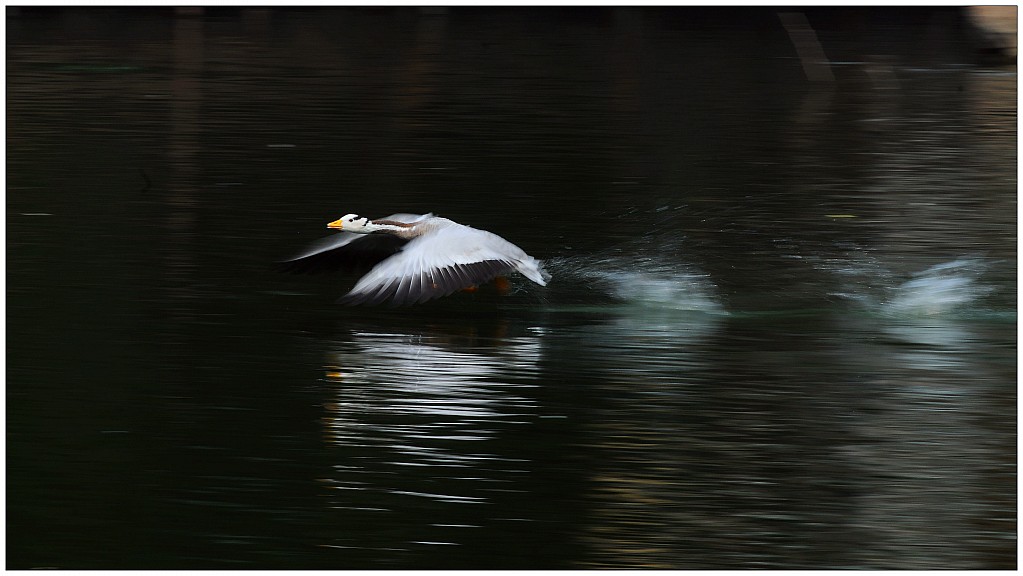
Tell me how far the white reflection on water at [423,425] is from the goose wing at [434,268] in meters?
0.28

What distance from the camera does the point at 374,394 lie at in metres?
6.70

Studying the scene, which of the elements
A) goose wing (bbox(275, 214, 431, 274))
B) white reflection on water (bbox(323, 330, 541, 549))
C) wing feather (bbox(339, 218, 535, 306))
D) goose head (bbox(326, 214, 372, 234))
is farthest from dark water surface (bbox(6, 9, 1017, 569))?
goose head (bbox(326, 214, 372, 234))

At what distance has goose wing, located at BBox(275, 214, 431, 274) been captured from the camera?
27.2ft

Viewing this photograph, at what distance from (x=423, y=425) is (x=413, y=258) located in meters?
1.42

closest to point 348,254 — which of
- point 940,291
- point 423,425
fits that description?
point 423,425

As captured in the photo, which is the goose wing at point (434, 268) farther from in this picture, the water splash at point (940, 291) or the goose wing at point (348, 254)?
the water splash at point (940, 291)

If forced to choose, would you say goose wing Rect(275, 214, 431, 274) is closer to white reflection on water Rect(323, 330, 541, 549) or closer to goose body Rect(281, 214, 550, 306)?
goose body Rect(281, 214, 550, 306)

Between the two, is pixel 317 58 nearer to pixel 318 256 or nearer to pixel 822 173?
pixel 822 173

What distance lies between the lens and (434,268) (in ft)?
24.5

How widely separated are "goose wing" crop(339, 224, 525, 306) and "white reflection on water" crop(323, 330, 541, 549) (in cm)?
28

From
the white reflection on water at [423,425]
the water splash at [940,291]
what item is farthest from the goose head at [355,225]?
the water splash at [940,291]

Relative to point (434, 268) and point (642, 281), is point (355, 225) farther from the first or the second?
point (642, 281)

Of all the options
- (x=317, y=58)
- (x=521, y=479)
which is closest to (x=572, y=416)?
(x=521, y=479)

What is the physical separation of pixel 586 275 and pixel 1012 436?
3.11 meters
